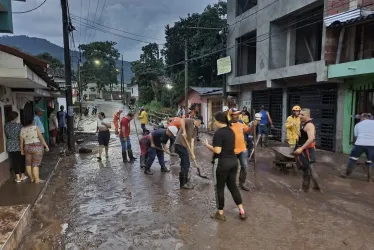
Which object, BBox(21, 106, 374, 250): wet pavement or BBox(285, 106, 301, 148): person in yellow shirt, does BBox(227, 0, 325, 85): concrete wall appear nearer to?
BBox(285, 106, 301, 148): person in yellow shirt

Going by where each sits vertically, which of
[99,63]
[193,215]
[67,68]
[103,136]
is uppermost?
[99,63]

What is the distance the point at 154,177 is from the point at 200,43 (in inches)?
751

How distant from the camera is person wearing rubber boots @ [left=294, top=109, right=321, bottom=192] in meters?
5.58

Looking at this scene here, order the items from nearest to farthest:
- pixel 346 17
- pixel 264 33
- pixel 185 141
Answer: pixel 185 141, pixel 346 17, pixel 264 33

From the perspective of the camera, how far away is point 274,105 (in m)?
14.8

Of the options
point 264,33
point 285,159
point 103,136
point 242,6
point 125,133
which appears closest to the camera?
point 285,159

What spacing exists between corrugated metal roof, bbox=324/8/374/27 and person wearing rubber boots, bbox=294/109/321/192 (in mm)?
5328

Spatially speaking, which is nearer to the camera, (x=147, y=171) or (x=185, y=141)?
(x=185, y=141)

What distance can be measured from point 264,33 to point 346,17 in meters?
5.04

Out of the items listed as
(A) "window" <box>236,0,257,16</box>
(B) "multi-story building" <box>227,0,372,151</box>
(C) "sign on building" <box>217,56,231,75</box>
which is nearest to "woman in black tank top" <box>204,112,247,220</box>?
(B) "multi-story building" <box>227,0,372,151</box>

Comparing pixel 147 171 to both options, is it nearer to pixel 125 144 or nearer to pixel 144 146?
pixel 144 146

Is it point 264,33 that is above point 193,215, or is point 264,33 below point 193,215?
above

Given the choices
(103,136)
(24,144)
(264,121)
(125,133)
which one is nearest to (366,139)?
(264,121)

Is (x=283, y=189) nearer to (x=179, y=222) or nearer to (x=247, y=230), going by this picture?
(x=247, y=230)
